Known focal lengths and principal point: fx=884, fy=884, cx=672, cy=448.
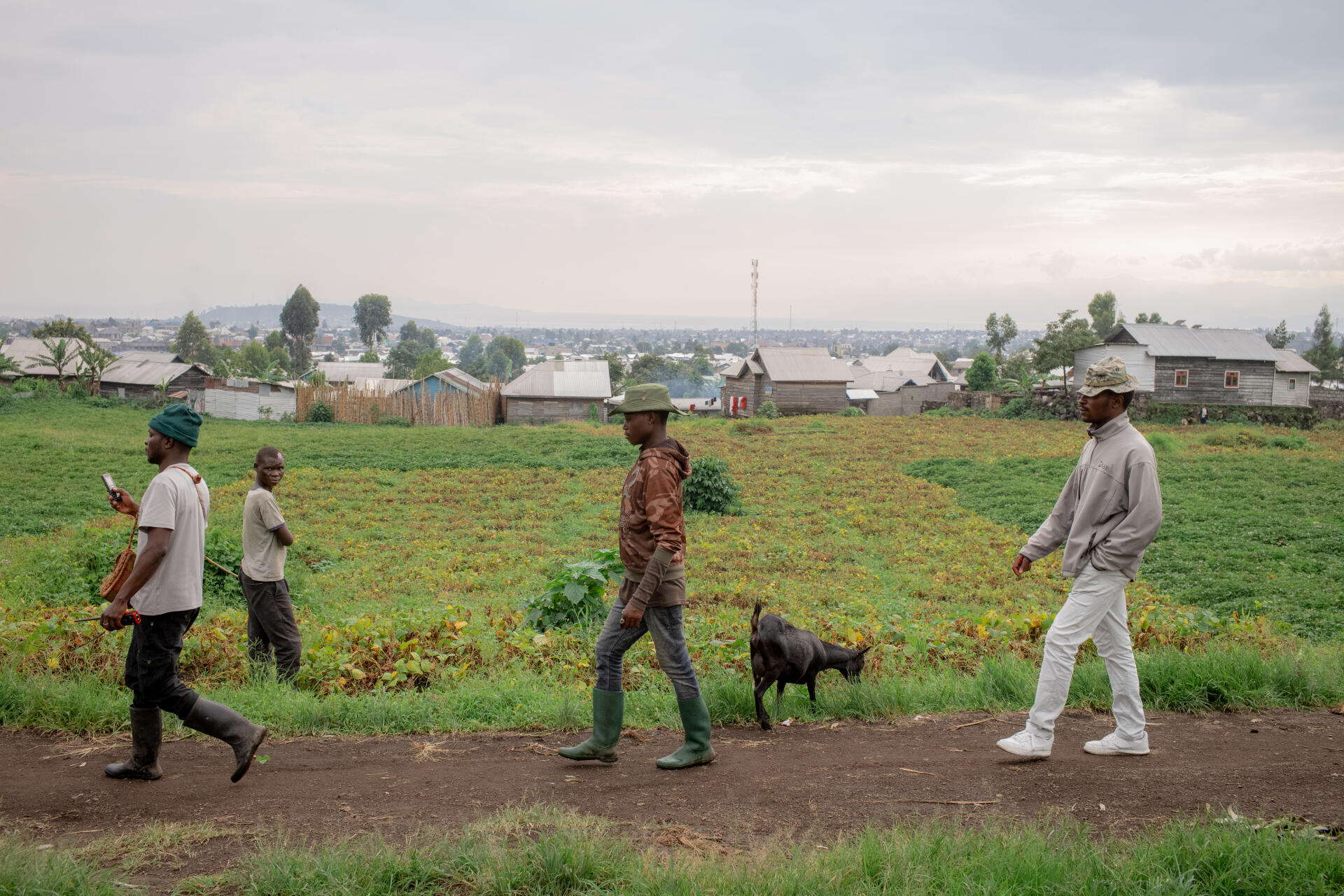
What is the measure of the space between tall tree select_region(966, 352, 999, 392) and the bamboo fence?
3185cm

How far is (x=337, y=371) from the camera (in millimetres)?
70312

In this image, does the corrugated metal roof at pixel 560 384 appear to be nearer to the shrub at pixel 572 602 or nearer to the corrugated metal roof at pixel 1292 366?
the corrugated metal roof at pixel 1292 366

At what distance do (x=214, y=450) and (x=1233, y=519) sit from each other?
2459cm

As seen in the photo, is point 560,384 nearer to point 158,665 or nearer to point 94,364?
point 94,364

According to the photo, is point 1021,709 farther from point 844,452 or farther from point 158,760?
point 844,452

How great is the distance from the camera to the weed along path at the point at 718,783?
13.0 ft

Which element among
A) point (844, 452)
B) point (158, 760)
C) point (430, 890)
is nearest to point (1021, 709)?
point (430, 890)

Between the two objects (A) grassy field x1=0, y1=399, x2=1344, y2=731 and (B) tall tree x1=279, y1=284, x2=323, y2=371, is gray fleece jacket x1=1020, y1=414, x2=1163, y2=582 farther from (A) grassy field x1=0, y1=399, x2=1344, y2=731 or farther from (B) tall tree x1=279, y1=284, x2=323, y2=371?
(B) tall tree x1=279, y1=284, x2=323, y2=371

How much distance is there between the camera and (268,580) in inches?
253

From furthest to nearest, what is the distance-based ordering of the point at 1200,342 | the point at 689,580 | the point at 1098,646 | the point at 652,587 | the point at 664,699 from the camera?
the point at 1200,342 → the point at 689,580 → the point at 664,699 → the point at 1098,646 → the point at 652,587

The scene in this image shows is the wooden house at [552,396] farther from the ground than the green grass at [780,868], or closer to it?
farther from the ground

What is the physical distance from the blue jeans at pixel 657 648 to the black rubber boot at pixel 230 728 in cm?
173

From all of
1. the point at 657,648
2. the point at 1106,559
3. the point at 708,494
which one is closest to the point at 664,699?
the point at 657,648

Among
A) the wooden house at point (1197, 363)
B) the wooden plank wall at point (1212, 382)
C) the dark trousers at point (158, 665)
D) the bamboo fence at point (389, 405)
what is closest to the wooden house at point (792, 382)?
the wooden house at point (1197, 363)
